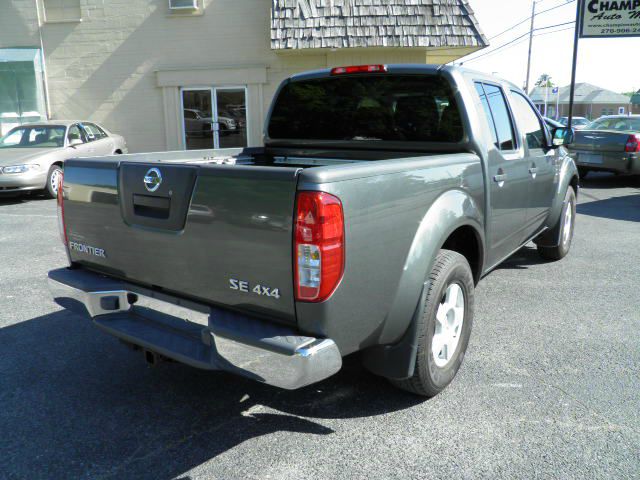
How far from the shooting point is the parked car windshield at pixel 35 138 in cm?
1151

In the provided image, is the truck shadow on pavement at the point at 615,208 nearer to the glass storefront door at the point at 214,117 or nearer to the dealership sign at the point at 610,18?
the dealership sign at the point at 610,18

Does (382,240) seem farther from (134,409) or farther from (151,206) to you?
(134,409)

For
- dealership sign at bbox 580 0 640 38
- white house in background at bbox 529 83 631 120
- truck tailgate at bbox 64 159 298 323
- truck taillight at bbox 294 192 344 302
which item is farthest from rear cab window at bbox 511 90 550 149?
white house in background at bbox 529 83 631 120

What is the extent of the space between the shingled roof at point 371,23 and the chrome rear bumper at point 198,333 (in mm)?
11150

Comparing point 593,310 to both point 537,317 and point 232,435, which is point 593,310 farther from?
point 232,435

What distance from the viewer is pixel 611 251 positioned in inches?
270

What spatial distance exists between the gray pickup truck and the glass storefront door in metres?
11.5

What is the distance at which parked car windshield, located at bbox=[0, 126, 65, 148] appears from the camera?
11508mm

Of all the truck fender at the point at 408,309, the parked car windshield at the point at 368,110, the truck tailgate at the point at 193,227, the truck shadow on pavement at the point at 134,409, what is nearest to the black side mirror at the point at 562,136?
the parked car windshield at the point at 368,110

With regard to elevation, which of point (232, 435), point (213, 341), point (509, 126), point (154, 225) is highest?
point (509, 126)

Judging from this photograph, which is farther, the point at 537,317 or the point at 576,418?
the point at 537,317

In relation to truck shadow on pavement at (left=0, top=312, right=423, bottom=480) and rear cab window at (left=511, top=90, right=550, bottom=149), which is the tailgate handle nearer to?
truck shadow on pavement at (left=0, top=312, right=423, bottom=480)

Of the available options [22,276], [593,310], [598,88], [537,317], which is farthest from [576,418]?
[598,88]

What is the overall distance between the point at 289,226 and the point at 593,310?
3.56 metres
